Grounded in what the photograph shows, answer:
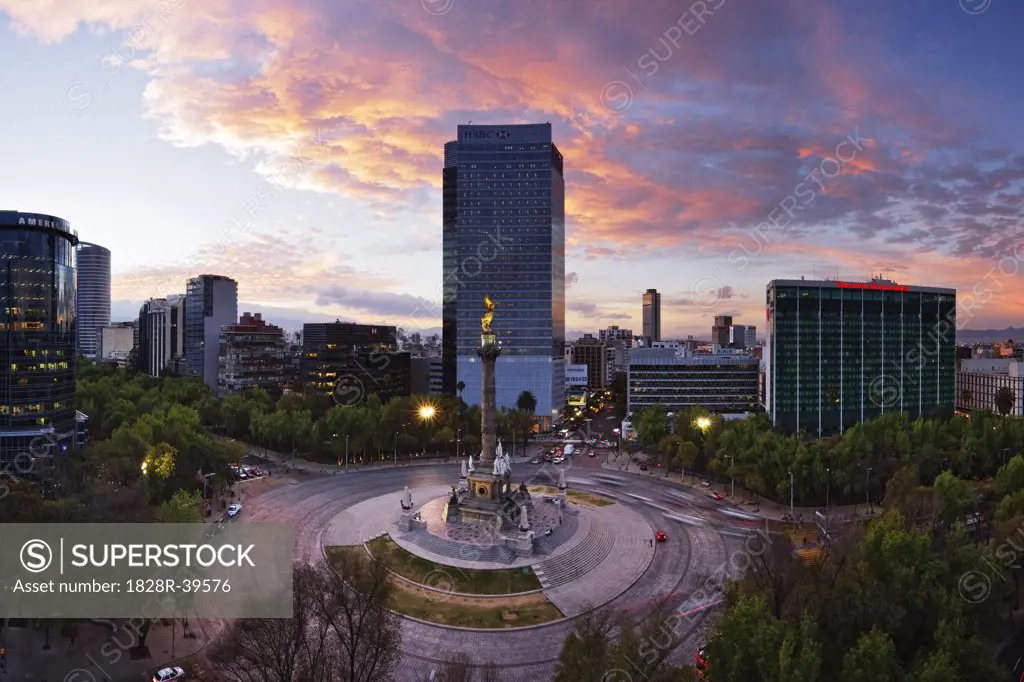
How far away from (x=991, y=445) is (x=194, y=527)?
79.2m

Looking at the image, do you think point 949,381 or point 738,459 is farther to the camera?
point 949,381

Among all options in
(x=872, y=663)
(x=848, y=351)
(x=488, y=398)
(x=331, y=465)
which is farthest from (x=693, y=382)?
(x=872, y=663)

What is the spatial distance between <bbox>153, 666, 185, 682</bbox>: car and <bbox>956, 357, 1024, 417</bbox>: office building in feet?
498

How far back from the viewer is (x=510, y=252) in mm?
112250

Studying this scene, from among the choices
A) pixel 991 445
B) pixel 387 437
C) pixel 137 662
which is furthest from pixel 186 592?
pixel 991 445

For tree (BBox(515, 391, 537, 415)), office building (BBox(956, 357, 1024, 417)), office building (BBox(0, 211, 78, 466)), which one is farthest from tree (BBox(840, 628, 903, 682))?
office building (BBox(956, 357, 1024, 417))

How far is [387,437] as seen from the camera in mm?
80000

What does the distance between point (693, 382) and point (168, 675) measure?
10017 centimetres

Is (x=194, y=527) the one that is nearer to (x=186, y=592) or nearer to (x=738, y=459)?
(x=186, y=592)

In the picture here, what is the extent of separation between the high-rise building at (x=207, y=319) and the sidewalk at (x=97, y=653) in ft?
409

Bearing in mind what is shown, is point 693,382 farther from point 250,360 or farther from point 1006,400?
point 250,360

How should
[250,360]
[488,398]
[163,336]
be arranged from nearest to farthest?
[488,398], [250,360], [163,336]

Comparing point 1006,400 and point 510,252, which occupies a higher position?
point 510,252

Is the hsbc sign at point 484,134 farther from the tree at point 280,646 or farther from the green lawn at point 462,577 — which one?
the tree at point 280,646
